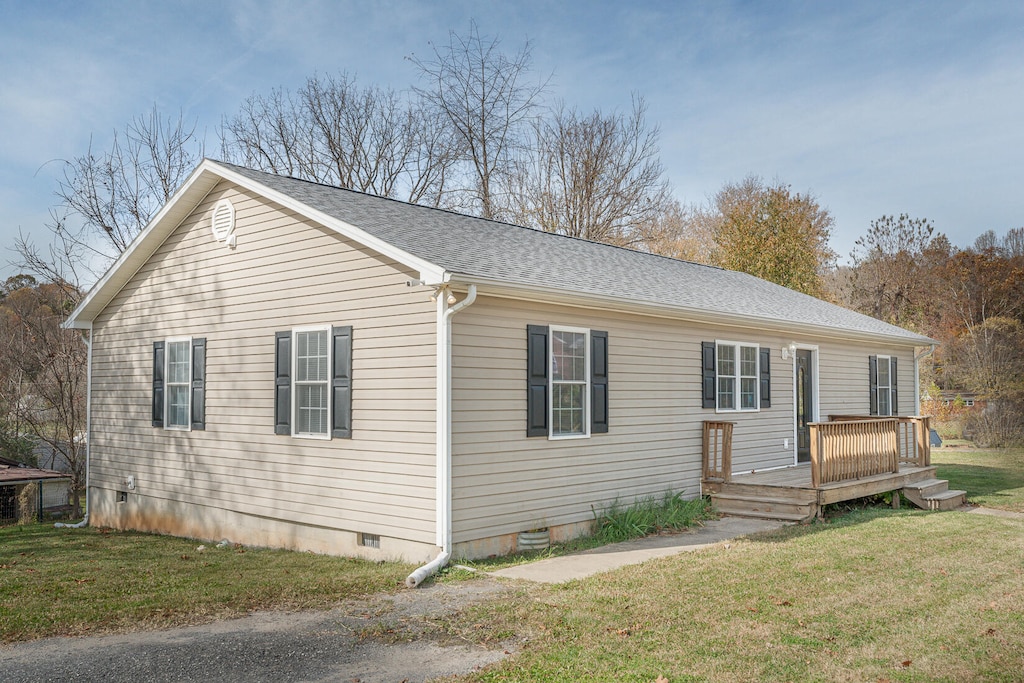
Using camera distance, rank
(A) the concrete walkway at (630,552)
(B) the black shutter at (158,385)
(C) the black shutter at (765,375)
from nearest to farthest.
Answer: (A) the concrete walkway at (630,552) → (B) the black shutter at (158,385) → (C) the black shutter at (765,375)

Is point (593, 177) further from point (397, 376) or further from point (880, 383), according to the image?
point (397, 376)

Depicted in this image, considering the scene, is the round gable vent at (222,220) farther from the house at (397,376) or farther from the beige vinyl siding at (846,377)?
the beige vinyl siding at (846,377)

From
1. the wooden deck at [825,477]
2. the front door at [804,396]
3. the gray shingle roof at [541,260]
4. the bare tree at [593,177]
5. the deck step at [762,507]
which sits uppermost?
the bare tree at [593,177]

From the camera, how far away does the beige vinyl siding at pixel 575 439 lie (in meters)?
8.56

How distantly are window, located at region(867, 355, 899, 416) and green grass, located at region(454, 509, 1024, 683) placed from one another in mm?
7200

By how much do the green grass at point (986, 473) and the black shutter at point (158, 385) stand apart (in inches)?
517

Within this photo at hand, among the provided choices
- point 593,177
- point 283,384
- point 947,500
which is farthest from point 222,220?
point 593,177

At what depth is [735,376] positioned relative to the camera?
1268 cm

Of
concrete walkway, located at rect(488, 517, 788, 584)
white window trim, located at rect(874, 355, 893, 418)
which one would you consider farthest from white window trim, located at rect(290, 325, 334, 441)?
white window trim, located at rect(874, 355, 893, 418)

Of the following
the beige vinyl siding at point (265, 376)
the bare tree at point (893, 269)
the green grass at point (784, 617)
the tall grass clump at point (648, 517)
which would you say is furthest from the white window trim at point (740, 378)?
the bare tree at point (893, 269)

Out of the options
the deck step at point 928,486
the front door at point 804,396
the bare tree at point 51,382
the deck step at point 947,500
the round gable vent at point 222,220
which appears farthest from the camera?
the bare tree at point 51,382

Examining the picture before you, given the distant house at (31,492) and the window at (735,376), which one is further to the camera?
the distant house at (31,492)

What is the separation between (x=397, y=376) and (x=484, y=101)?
2196 centimetres

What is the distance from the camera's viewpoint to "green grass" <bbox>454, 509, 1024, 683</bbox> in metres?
5.11
